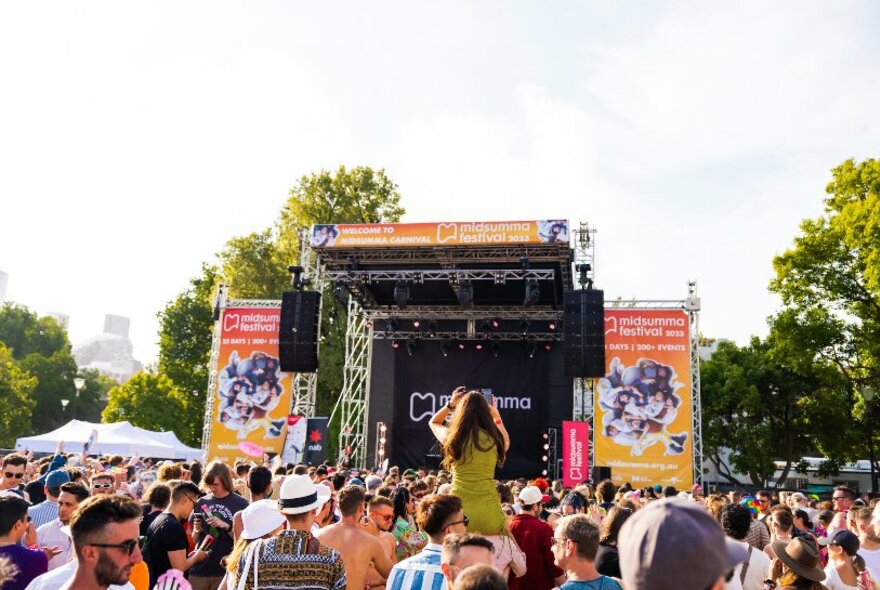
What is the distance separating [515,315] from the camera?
796 inches

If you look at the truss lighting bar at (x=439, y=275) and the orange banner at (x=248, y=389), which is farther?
the orange banner at (x=248, y=389)

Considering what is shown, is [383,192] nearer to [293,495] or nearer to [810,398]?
[810,398]

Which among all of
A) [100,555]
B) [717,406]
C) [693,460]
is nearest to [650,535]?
[100,555]

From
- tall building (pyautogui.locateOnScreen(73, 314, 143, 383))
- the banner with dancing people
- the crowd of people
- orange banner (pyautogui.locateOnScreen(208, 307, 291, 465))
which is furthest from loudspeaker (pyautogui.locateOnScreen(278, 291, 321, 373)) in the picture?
tall building (pyautogui.locateOnScreen(73, 314, 143, 383))

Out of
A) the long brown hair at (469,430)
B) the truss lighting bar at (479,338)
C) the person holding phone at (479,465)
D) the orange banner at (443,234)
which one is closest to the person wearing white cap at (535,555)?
the person holding phone at (479,465)

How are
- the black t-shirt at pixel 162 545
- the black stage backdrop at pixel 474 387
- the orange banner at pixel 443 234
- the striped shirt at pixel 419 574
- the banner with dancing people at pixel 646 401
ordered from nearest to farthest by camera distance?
the striped shirt at pixel 419 574, the black t-shirt at pixel 162 545, the banner with dancing people at pixel 646 401, the orange banner at pixel 443 234, the black stage backdrop at pixel 474 387

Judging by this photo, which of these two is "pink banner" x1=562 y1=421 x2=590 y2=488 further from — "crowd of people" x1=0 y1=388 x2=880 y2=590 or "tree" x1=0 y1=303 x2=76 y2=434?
"tree" x1=0 y1=303 x2=76 y2=434

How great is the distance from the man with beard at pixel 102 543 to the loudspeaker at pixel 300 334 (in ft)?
52.0

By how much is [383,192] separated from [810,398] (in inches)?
732

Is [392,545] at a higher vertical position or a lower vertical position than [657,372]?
lower

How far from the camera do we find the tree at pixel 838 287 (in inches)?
754

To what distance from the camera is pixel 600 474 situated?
54.0ft

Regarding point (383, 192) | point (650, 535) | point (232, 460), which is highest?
point (383, 192)

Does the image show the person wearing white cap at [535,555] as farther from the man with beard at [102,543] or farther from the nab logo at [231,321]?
the nab logo at [231,321]
